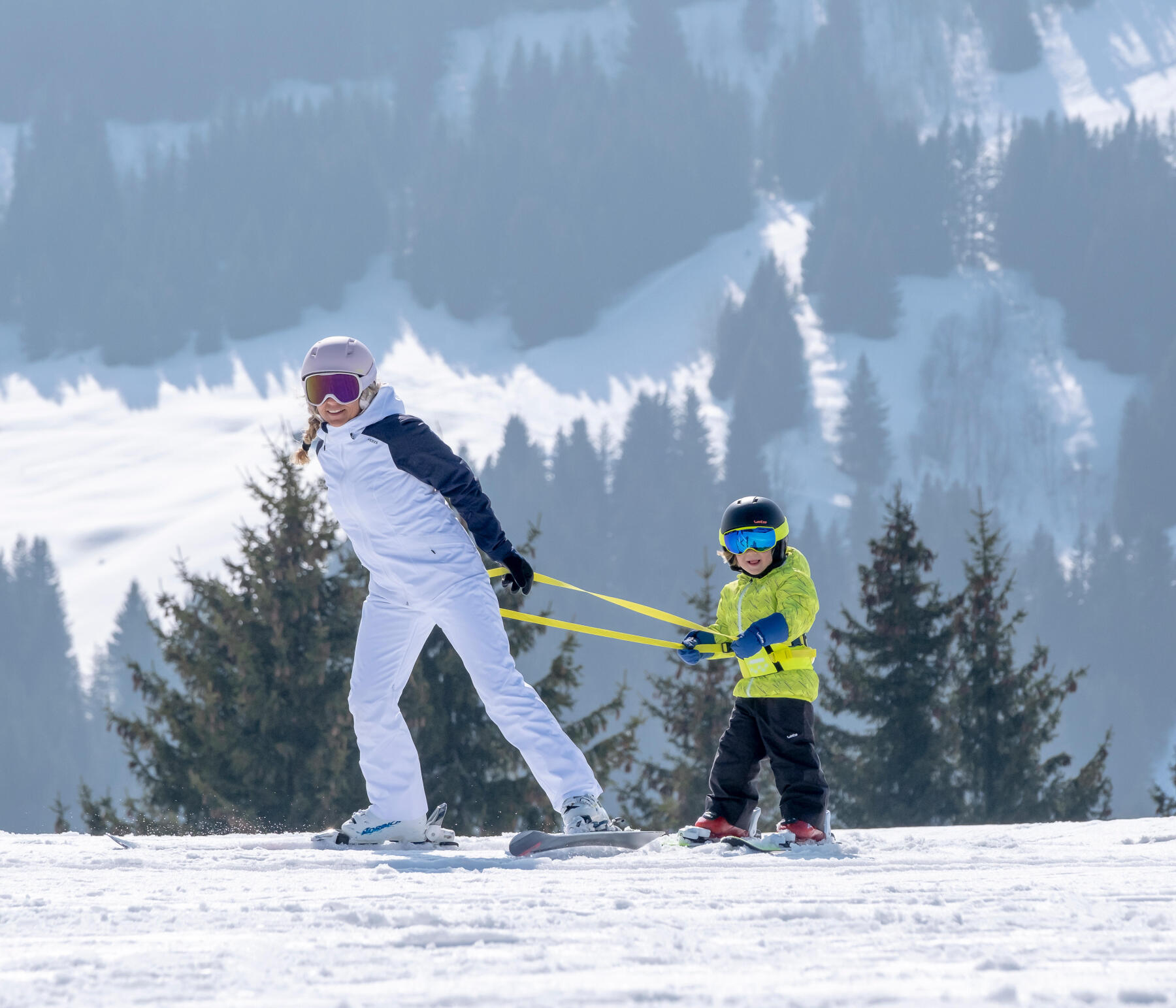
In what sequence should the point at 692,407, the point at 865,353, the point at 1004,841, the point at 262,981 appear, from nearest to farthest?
1. the point at 262,981
2. the point at 1004,841
3. the point at 692,407
4. the point at 865,353

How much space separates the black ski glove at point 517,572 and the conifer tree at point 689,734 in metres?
16.5

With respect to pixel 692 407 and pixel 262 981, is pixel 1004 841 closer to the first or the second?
pixel 262 981

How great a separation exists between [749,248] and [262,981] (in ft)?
598

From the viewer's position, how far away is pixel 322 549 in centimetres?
2020

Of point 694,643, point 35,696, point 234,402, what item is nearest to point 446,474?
point 694,643

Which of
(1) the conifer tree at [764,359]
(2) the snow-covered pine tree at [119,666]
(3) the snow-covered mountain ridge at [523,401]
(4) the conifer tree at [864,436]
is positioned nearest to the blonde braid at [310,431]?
(2) the snow-covered pine tree at [119,666]

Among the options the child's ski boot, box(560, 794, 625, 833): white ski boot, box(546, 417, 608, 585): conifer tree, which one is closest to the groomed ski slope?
box(560, 794, 625, 833): white ski boot

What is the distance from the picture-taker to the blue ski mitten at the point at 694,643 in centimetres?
514

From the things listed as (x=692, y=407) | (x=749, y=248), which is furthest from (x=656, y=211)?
(x=692, y=407)

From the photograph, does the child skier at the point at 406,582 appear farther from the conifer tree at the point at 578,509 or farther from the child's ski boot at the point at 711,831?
the conifer tree at the point at 578,509

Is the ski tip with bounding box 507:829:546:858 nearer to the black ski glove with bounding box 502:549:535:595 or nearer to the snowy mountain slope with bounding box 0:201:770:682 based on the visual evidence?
the black ski glove with bounding box 502:549:535:595

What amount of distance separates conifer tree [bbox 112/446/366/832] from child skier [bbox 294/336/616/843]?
Result: 37.5 feet

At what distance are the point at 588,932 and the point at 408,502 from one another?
2.38 meters

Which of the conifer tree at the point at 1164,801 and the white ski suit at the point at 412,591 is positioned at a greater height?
the white ski suit at the point at 412,591
